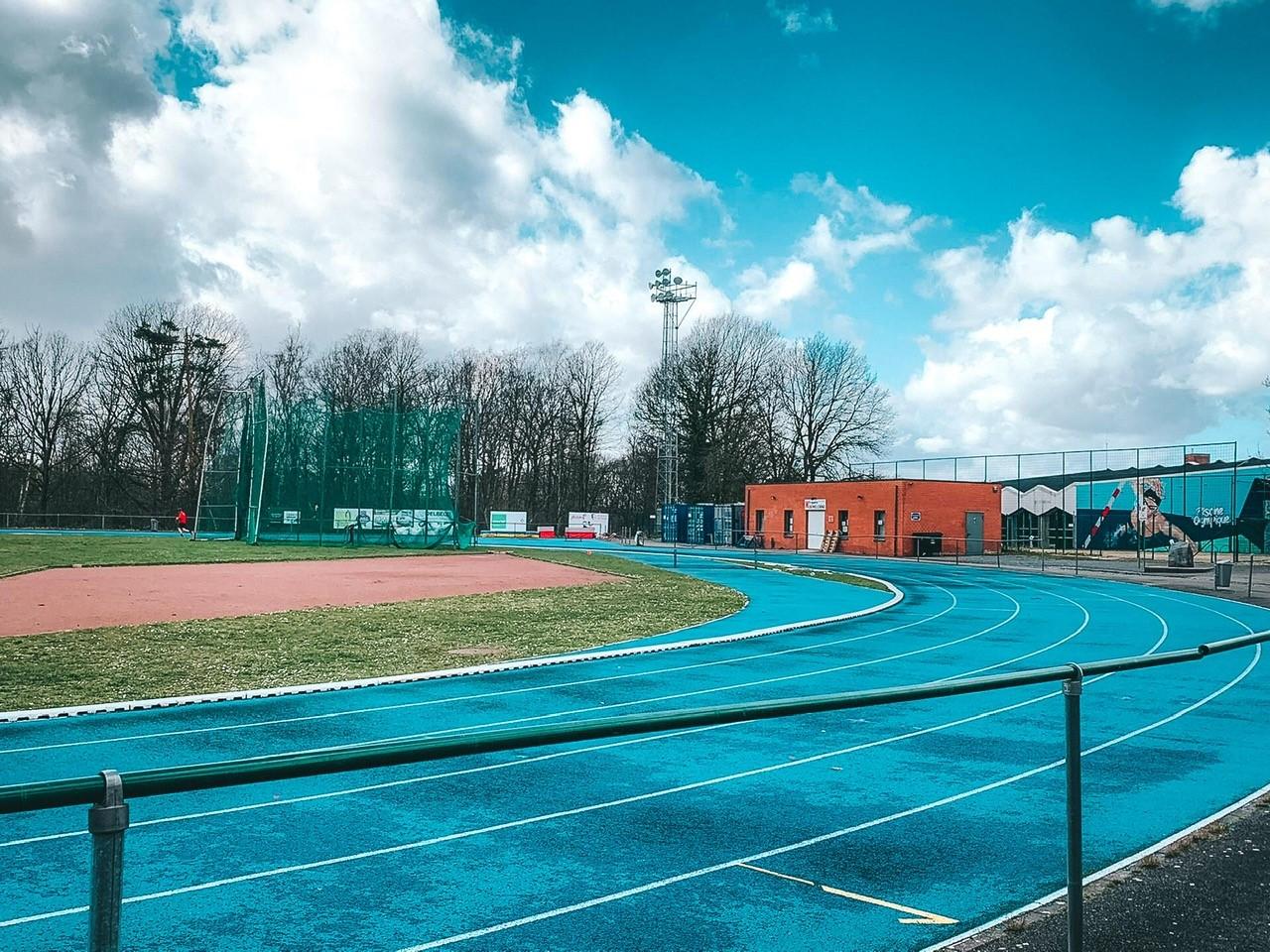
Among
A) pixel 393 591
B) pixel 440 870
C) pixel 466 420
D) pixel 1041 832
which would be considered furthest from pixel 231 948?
pixel 466 420

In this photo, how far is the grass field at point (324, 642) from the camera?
10727mm

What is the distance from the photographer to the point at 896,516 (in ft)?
160

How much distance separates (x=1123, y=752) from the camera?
8250mm

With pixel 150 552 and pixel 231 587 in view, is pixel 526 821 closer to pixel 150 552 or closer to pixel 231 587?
pixel 231 587

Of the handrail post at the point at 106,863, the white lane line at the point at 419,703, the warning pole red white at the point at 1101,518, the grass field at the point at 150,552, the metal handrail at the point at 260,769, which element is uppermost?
the warning pole red white at the point at 1101,518

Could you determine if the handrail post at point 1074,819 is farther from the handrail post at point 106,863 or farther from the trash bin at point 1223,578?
the trash bin at point 1223,578

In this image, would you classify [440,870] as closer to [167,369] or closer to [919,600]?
[919,600]

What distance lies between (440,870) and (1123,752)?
5.88 meters

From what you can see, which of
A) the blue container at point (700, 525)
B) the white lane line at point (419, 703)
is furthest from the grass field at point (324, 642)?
the blue container at point (700, 525)

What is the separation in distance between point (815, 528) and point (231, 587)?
3647 centimetres

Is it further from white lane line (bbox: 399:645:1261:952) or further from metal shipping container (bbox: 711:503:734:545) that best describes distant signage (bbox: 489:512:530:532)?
white lane line (bbox: 399:645:1261:952)

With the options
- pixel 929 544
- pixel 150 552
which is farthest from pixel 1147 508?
pixel 150 552

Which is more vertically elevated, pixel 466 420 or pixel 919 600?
pixel 466 420

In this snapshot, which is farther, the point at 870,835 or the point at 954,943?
the point at 870,835
